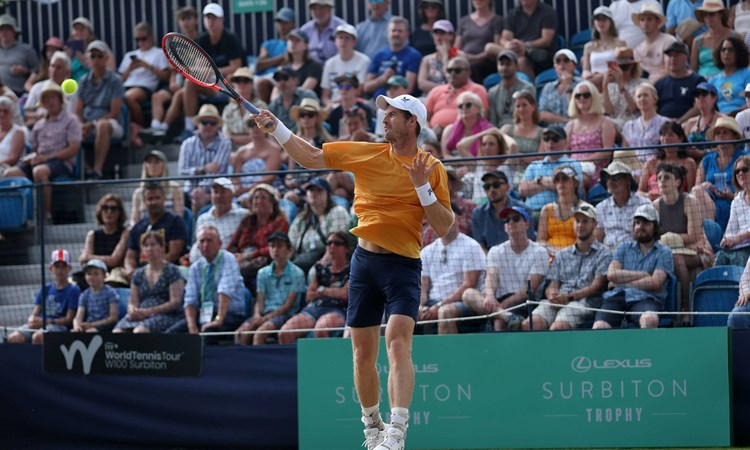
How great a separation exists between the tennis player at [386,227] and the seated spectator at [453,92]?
5.92 metres

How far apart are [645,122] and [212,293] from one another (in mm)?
Answer: 4719

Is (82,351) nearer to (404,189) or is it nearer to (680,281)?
(404,189)

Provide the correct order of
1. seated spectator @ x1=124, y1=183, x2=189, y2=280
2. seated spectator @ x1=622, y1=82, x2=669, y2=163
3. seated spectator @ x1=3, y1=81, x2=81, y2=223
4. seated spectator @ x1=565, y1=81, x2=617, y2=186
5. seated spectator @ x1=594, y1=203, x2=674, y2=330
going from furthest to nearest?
seated spectator @ x1=3, y1=81, x2=81, y2=223 < seated spectator @ x1=565, y1=81, x2=617, y2=186 < seated spectator @ x1=622, y1=82, x2=669, y2=163 < seated spectator @ x1=124, y1=183, x2=189, y2=280 < seated spectator @ x1=594, y1=203, x2=674, y2=330

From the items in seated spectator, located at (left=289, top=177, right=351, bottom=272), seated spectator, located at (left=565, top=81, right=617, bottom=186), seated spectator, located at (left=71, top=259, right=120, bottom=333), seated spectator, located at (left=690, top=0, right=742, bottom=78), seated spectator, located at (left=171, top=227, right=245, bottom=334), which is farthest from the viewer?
seated spectator, located at (left=690, top=0, right=742, bottom=78)

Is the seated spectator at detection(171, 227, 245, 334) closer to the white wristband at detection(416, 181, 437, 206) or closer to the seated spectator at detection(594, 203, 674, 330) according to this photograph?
the seated spectator at detection(594, 203, 674, 330)

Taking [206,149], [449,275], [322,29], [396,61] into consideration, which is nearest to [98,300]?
[206,149]

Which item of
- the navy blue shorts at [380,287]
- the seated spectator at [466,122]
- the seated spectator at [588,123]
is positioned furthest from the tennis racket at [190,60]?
the seated spectator at [588,123]

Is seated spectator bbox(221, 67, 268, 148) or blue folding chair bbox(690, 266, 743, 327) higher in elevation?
seated spectator bbox(221, 67, 268, 148)

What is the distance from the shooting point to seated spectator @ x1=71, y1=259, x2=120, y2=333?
11492mm

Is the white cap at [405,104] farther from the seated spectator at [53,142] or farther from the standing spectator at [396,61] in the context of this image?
the seated spectator at [53,142]

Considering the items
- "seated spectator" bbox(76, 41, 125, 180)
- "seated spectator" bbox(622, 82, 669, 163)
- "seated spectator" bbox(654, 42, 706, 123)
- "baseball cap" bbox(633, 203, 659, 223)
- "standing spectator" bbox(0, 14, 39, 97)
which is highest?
"standing spectator" bbox(0, 14, 39, 97)

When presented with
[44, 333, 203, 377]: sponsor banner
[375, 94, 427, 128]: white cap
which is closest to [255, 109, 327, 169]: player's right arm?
[375, 94, 427, 128]: white cap

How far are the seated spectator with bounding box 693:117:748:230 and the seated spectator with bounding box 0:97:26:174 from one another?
853 centimetres

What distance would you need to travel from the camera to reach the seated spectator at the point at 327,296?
10641 millimetres
